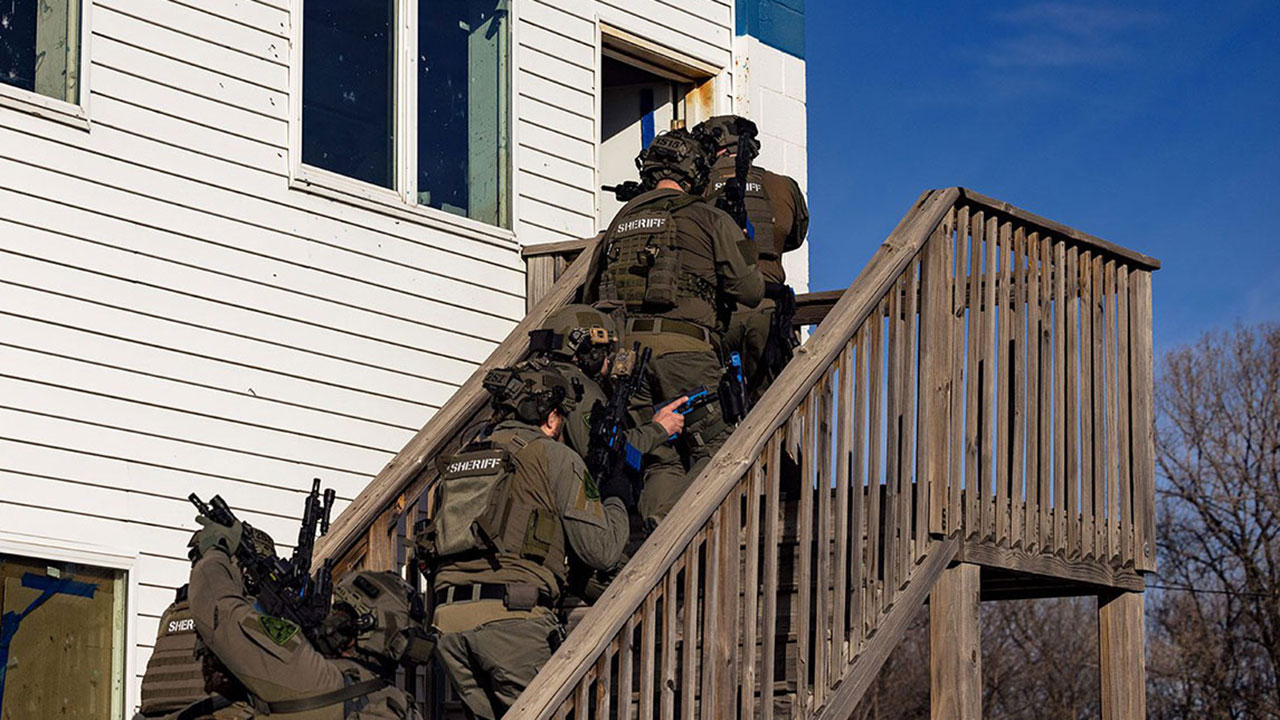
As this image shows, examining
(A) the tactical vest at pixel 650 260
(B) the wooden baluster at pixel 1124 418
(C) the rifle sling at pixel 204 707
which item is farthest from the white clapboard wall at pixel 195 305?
(B) the wooden baluster at pixel 1124 418

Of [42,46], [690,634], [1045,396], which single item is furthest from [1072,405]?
[42,46]

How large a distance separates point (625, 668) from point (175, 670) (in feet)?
7.17

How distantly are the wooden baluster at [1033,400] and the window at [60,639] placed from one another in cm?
395

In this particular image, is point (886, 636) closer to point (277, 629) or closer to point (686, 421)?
point (686, 421)

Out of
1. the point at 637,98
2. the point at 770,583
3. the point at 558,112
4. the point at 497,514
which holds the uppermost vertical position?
the point at 637,98

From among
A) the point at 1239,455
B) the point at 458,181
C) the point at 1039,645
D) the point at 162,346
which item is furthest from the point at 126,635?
the point at 1039,645

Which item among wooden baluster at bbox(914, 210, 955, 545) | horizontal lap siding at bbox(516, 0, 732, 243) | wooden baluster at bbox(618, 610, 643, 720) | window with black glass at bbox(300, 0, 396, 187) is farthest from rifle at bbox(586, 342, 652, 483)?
horizontal lap siding at bbox(516, 0, 732, 243)

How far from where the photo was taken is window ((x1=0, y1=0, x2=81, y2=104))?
8531 mm

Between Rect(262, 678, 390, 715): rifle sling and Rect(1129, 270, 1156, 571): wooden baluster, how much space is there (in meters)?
3.72

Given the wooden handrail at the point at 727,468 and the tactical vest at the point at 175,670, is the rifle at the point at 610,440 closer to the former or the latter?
the wooden handrail at the point at 727,468

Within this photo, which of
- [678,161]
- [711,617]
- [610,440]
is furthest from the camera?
[678,161]

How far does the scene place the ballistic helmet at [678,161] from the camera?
28.2 feet

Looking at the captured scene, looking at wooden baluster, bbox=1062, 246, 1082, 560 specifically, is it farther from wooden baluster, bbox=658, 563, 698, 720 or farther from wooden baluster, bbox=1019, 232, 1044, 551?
wooden baluster, bbox=658, 563, 698, 720

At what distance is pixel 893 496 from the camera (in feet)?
24.9
